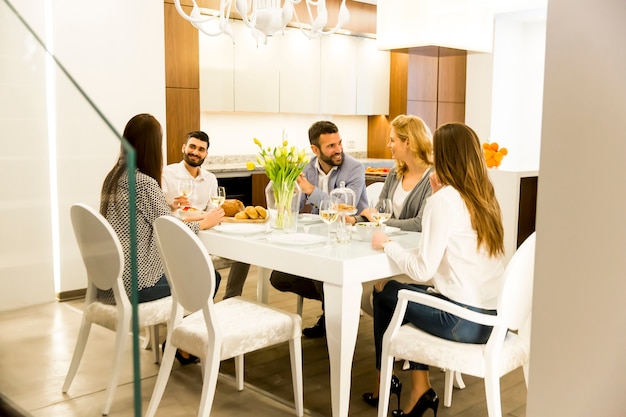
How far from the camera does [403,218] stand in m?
3.56

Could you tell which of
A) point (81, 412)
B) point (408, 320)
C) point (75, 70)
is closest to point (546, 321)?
point (81, 412)

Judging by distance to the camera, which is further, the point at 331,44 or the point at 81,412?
the point at 331,44

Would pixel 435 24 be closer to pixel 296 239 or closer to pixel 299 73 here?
pixel 296 239

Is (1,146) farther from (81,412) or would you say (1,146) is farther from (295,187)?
(295,187)

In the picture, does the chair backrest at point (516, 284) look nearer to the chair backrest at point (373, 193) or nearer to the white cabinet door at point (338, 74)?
the chair backrest at point (373, 193)

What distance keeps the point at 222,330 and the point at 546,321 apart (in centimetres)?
152

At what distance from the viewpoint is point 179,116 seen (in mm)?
5395

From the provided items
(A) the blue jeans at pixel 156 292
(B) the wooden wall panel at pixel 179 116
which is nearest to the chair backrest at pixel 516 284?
(A) the blue jeans at pixel 156 292

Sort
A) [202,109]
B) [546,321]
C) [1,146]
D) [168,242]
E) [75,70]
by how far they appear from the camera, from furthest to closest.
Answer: [202,109], [75,70], [168,242], [1,146], [546,321]

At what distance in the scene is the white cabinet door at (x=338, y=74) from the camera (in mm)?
7105

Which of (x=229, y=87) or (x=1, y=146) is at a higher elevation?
(x=229, y=87)

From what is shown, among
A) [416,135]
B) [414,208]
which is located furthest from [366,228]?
[416,135]

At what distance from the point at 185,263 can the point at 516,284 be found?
1170mm

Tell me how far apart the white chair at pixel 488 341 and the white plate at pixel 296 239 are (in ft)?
1.68
